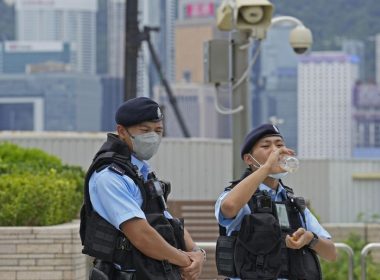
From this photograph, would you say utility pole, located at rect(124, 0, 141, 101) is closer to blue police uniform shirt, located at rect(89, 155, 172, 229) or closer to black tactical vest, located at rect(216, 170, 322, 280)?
black tactical vest, located at rect(216, 170, 322, 280)

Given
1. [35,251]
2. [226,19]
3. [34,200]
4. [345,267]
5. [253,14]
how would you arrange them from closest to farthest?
1. [35,251]
2. [34,200]
3. [345,267]
4. [253,14]
5. [226,19]

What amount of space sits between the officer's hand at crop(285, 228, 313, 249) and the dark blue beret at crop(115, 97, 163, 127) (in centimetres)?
79

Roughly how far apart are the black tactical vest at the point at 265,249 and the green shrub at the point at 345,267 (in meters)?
3.62

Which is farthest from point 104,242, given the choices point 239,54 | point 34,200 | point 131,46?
point 131,46

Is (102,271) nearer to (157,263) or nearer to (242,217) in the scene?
(157,263)

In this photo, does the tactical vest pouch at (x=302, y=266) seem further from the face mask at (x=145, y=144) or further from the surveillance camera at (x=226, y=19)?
the surveillance camera at (x=226, y=19)

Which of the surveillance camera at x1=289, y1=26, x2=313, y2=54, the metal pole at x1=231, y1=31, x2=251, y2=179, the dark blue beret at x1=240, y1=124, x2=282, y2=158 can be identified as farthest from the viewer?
the surveillance camera at x1=289, y1=26, x2=313, y2=54

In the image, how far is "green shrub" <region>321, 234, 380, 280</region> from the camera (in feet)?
34.3

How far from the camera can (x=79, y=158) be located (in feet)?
74.4

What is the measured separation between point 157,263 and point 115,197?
0.34 metres

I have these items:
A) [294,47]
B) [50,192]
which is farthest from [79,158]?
[50,192]

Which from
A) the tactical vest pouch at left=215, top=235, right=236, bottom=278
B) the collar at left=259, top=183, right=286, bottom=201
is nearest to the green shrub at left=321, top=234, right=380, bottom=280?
Answer: the collar at left=259, top=183, right=286, bottom=201

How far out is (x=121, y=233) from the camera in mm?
5973

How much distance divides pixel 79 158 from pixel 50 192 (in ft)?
40.6
